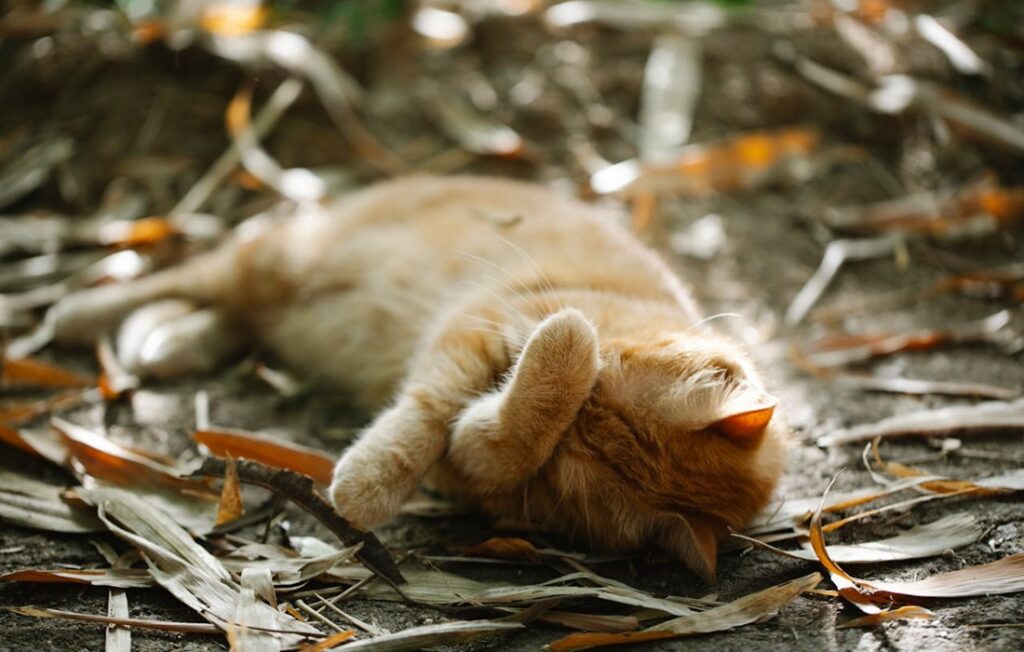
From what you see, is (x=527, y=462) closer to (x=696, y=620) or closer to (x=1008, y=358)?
(x=696, y=620)

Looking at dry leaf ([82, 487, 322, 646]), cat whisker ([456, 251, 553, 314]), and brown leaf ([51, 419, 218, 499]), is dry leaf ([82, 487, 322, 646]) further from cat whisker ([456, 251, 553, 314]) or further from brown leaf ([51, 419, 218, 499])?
cat whisker ([456, 251, 553, 314])

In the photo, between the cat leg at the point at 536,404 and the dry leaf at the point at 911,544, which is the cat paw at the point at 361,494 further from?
the dry leaf at the point at 911,544

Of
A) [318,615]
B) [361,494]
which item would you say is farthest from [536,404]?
[318,615]

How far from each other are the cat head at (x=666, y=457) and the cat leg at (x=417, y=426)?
0.30 metres

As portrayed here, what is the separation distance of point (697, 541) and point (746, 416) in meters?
0.30

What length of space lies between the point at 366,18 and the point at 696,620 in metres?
3.40

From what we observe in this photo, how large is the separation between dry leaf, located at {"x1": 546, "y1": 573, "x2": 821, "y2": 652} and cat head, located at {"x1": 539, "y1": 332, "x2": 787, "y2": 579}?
0.13 metres

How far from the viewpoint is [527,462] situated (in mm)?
2100

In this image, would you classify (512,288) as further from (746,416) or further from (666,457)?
(746,416)

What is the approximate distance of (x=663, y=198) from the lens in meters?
4.05

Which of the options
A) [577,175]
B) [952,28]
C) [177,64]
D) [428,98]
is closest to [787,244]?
[577,175]

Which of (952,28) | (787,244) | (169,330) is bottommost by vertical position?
(787,244)

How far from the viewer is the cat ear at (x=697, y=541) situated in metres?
1.97

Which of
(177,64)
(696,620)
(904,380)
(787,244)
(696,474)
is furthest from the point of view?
(177,64)
